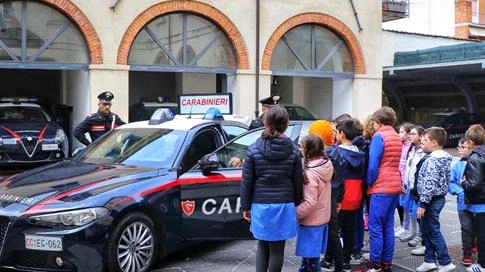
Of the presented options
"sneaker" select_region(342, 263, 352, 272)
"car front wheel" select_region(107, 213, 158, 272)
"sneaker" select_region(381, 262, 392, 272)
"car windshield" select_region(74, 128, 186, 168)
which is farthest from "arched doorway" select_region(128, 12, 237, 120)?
"sneaker" select_region(381, 262, 392, 272)

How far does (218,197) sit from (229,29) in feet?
33.7

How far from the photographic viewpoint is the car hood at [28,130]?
12.2 m

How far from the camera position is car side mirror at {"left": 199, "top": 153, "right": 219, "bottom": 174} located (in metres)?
5.87

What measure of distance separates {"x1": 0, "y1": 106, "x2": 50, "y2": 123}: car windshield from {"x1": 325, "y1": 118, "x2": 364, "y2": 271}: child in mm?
9376

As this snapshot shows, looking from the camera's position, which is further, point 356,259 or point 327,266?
point 356,259

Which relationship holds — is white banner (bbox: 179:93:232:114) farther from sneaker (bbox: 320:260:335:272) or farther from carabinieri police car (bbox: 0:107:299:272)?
sneaker (bbox: 320:260:335:272)

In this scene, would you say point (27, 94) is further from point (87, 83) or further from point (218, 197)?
point (218, 197)

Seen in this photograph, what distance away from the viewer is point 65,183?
5496mm

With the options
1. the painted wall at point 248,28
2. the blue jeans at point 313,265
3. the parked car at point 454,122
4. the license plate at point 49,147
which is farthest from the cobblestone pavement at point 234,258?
the parked car at point 454,122

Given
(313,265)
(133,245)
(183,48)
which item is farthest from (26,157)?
(313,265)

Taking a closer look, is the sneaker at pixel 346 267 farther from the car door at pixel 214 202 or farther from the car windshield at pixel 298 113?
the car windshield at pixel 298 113

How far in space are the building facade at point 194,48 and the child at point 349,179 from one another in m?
9.52

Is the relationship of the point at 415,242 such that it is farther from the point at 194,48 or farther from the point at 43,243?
the point at 194,48

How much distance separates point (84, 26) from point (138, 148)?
27.2 ft
